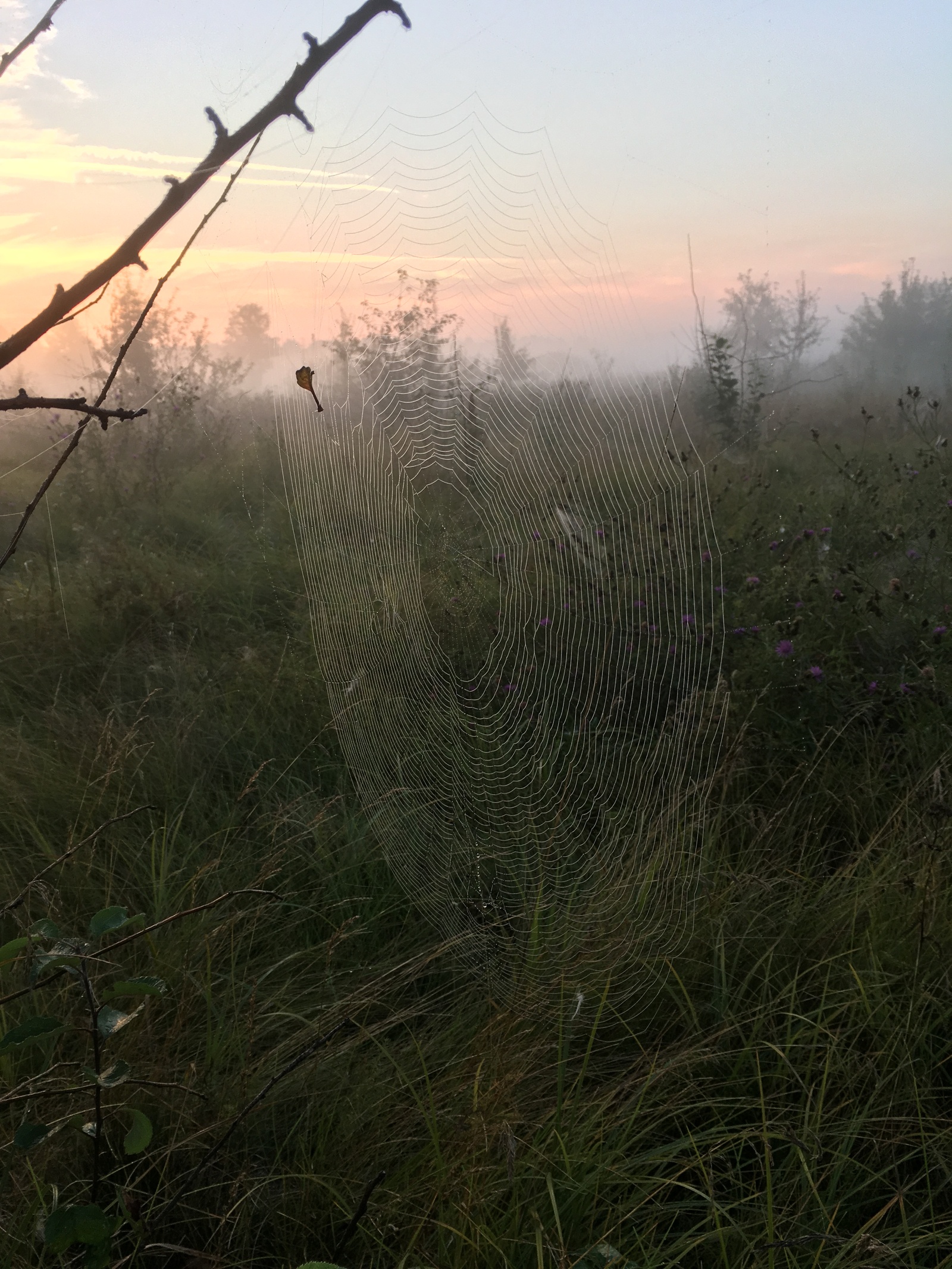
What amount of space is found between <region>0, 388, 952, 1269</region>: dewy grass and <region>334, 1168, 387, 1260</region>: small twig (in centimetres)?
3

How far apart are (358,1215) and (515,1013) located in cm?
84

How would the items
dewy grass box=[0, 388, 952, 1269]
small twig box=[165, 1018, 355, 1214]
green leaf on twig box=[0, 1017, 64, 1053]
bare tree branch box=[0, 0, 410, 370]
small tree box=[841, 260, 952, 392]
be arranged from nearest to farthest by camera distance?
bare tree branch box=[0, 0, 410, 370] < green leaf on twig box=[0, 1017, 64, 1053] < small twig box=[165, 1018, 355, 1214] < dewy grass box=[0, 388, 952, 1269] < small tree box=[841, 260, 952, 392]

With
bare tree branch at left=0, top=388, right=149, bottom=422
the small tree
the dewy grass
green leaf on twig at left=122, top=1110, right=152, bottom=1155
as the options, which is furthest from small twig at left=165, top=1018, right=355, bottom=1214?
the small tree

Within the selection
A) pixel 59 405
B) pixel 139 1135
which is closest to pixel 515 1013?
pixel 139 1135

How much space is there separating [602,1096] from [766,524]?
2.23m

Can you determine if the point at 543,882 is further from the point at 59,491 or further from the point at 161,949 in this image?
the point at 59,491

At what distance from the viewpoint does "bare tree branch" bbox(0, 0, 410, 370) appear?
61 cm

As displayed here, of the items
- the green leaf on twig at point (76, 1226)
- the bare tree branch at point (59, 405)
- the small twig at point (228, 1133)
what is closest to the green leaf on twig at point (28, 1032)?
the green leaf on twig at point (76, 1226)

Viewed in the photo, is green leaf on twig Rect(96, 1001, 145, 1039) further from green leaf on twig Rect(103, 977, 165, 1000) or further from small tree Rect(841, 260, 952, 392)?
small tree Rect(841, 260, 952, 392)

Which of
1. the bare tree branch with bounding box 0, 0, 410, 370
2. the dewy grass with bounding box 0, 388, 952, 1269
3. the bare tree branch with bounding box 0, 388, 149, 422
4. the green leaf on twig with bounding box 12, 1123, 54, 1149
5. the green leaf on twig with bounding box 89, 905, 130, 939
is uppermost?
the bare tree branch with bounding box 0, 0, 410, 370

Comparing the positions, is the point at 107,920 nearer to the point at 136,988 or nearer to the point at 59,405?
the point at 136,988

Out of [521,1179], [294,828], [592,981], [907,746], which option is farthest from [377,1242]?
[907,746]

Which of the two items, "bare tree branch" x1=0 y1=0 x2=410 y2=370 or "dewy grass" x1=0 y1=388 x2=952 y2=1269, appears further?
"dewy grass" x1=0 y1=388 x2=952 y2=1269

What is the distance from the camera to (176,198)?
0.62 metres
